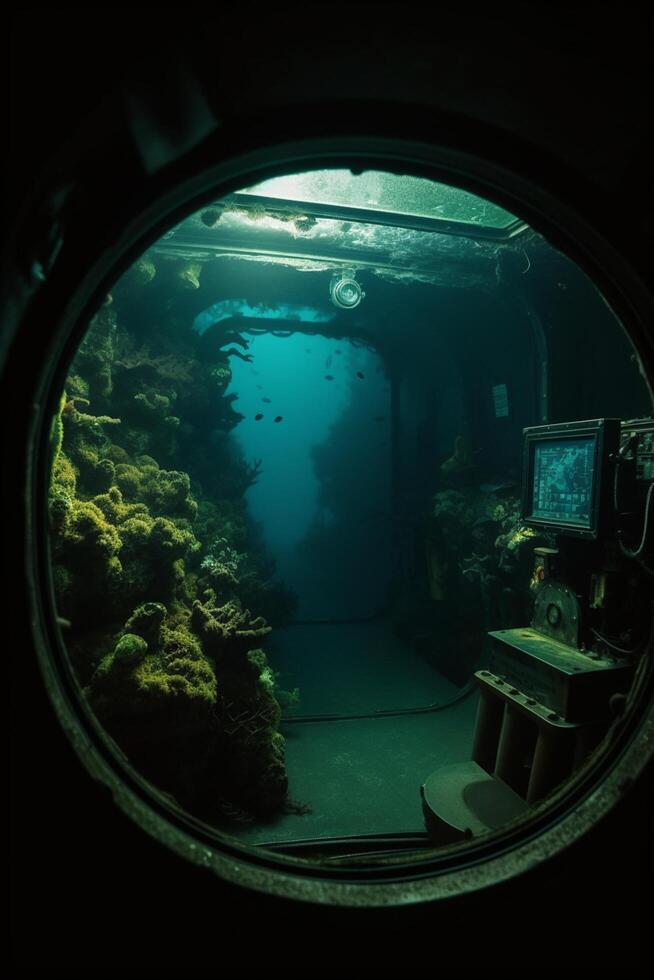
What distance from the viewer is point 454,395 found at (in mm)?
9336

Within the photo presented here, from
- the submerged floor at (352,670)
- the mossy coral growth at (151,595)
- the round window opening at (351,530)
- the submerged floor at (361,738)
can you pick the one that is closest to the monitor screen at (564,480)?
the round window opening at (351,530)

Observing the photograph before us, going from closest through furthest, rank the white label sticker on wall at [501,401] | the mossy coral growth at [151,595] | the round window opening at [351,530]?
the round window opening at [351,530], the mossy coral growth at [151,595], the white label sticker on wall at [501,401]

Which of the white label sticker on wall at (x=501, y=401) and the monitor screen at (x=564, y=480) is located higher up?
the white label sticker on wall at (x=501, y=401)

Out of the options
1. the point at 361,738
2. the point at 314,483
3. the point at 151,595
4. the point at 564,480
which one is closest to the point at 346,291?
the point at 314,483

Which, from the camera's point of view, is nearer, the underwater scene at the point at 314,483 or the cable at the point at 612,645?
the cable at the point at 612,645

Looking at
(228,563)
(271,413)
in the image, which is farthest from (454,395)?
(228,563)

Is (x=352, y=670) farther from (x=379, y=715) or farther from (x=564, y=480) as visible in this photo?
(x=564, y=480)

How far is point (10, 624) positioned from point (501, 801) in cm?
354

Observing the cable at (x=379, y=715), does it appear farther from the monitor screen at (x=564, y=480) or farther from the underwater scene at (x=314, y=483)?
the monitor screen at (x=564, y=480)

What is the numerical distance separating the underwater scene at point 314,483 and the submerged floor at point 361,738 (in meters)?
0.04

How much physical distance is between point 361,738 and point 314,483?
6376 millimetres

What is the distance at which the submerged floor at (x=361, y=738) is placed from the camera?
14.1 feet

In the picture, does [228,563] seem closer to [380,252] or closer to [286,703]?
[286,703]

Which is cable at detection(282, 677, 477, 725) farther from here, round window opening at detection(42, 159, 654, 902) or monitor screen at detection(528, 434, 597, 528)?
monitor screen at detection(528, 434, 597, 528)
